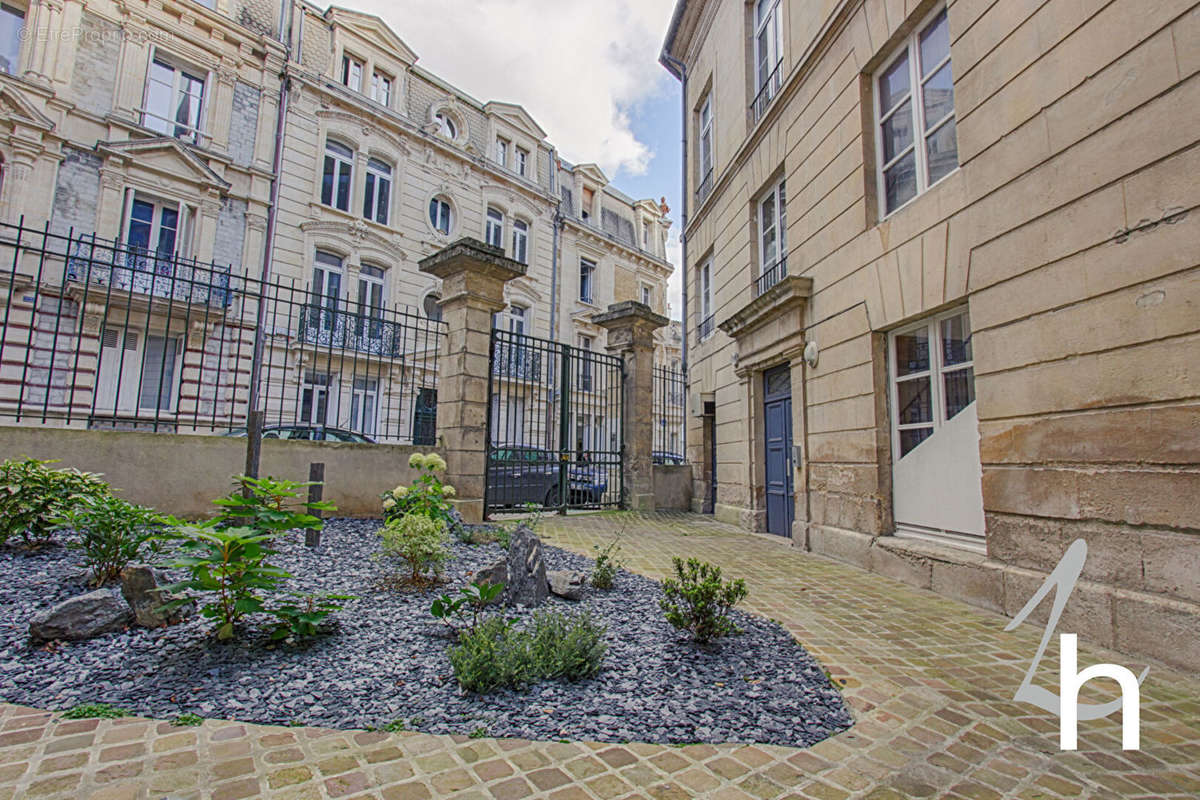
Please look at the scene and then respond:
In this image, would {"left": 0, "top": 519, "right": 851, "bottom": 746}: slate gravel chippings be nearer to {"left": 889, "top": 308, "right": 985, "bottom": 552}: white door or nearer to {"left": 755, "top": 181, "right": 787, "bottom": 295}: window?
{"left": 889, "top": 308, "right": 985, "bottom": 552}: white door

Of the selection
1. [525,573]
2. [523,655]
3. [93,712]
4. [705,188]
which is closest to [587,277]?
[705,188]

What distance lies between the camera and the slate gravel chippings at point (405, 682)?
2.26 meters

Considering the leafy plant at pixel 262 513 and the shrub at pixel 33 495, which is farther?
the shrub at pixel 33 495

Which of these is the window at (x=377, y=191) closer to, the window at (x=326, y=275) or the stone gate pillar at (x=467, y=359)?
the window at (x=326, y=275)

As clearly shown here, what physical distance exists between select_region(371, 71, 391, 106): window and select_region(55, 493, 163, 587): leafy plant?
17710mm

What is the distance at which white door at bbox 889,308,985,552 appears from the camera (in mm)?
4703

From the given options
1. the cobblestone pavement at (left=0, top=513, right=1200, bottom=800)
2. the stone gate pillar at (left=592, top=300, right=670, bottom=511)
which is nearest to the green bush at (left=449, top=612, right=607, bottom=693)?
the cobblestone pavement at (left=0, top=513, right=1200, bottom=800)

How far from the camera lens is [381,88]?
58.1ft

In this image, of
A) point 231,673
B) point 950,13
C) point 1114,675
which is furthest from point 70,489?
point 950,13

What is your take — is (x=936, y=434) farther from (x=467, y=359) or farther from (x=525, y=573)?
(x=467, y=359)

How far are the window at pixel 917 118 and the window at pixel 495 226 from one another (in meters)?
16.0

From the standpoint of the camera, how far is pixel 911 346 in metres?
5.52

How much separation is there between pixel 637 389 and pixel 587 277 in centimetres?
1459

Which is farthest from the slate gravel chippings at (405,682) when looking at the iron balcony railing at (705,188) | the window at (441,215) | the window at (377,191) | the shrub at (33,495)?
the window at (441,215)
